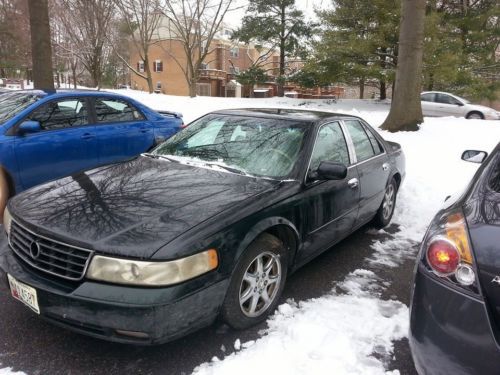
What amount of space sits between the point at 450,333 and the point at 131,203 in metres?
1.96

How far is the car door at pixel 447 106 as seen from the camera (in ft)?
60.2

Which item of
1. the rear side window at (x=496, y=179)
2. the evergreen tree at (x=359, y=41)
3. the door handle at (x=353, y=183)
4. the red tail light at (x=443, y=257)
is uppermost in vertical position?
the evergreen tree at (x=359, y=41)

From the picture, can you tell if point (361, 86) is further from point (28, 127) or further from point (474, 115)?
point (28, 127)

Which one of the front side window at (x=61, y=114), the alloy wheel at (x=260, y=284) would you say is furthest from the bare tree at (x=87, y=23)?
the alloy wheel at (x=260, y=284)

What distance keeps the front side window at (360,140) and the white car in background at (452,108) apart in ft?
51.0

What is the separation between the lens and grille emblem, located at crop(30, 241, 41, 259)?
2.59 metres

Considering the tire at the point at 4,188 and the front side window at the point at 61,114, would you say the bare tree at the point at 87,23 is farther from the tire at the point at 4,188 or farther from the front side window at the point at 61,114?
the tire at the point at 4,188

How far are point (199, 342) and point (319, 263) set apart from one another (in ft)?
5.48

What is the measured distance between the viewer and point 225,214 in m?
2.71

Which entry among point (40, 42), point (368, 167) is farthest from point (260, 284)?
point (40, 42)

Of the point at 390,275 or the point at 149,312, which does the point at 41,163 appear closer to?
the point at 149,312

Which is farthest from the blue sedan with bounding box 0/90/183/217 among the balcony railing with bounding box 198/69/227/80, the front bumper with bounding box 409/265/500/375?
the balcony railing with bounding box 198/69/227/80

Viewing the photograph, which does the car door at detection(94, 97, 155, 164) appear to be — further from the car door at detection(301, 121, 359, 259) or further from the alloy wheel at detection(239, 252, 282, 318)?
the alloy wheel at detection(239, 252, 282, 318)

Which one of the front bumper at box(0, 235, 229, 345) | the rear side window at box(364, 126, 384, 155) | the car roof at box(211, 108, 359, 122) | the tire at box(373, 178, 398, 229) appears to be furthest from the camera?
the tire at box(373, 178, 398, 229)
